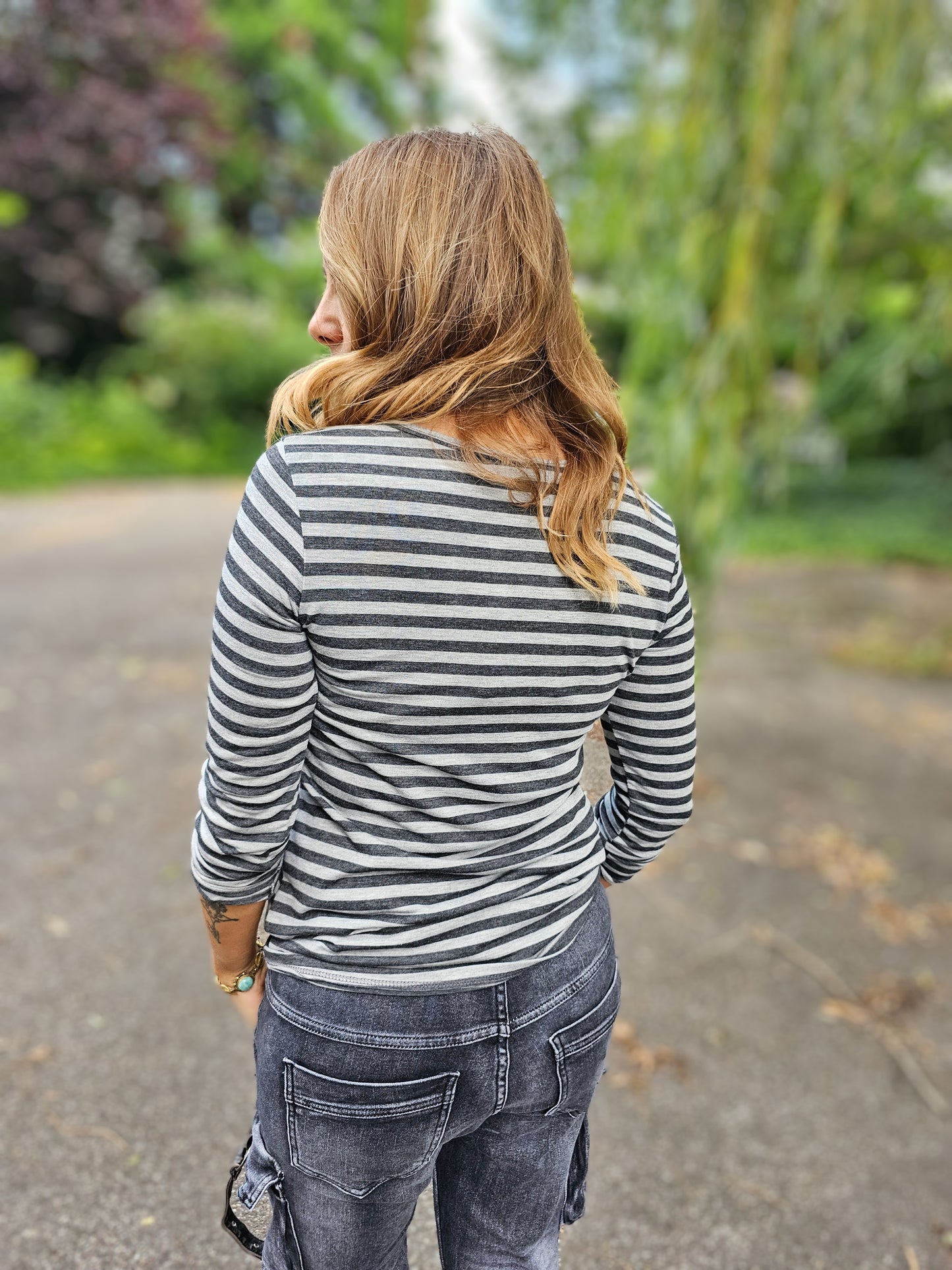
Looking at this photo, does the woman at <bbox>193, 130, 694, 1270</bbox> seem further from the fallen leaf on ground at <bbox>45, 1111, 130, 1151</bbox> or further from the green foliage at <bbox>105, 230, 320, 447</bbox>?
the green foliage at <bbox>105, 230, 320, 447</bbox>

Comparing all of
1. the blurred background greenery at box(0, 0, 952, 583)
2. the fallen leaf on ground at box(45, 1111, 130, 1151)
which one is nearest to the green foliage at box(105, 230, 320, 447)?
the blurred background greenery at box(0, 0, 952, 583)

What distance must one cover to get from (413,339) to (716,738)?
4221 mm

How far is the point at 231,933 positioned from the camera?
1133 millimetres

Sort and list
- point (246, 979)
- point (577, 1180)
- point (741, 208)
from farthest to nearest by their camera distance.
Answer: point (741, 208) → point (577, 1180) → point (246, 979)

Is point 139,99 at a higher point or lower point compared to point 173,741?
higher

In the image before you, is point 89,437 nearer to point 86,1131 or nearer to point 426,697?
point 86,1131

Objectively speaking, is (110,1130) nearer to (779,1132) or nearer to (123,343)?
(779,1132)

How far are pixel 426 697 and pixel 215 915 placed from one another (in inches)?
15.5

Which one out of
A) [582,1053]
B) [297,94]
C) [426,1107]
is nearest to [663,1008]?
[582,1053]

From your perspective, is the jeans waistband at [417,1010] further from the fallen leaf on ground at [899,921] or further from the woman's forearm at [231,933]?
the fallen leaf on ground at [899,921]

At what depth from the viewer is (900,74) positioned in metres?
3.16

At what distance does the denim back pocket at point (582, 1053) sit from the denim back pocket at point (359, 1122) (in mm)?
138

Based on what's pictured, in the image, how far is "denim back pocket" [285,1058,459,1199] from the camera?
1.03m

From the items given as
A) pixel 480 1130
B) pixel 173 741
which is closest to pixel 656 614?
pixel 480 1130
